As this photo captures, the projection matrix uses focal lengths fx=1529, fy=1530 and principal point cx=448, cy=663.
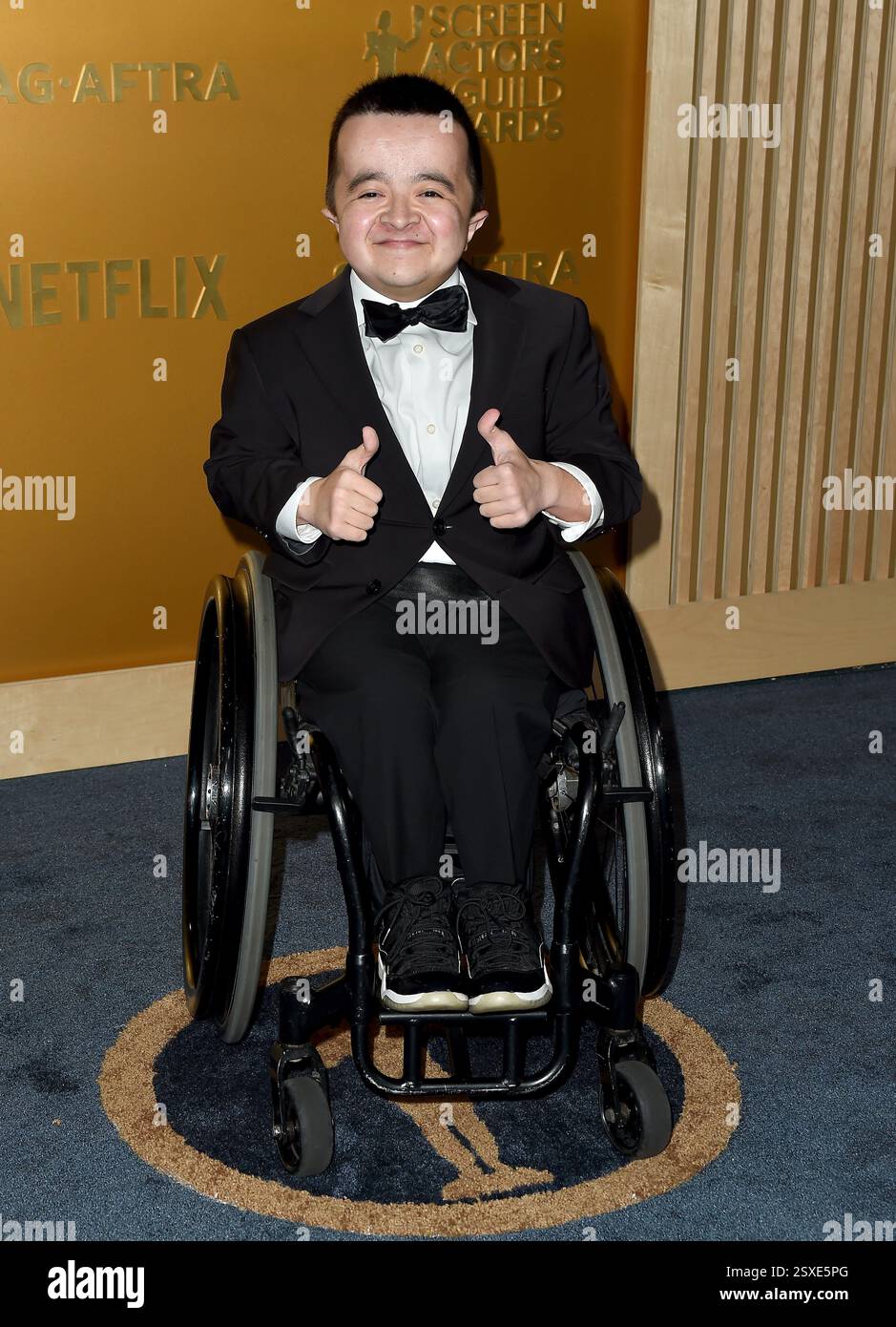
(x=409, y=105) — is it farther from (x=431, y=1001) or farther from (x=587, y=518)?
(x=431, y=1001)

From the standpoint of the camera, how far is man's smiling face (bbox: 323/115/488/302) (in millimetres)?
1763

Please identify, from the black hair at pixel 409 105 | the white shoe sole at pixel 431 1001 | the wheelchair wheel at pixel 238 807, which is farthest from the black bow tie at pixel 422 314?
the white shoe sole at pixel 431 1001

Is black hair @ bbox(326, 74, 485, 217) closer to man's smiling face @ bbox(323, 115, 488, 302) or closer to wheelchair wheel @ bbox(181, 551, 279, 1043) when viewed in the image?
man's smiling face @ bbox(323, 115, 488, 302)

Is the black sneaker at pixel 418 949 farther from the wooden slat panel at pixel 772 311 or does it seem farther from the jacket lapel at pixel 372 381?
the wooden slat panel at pixel 772 311

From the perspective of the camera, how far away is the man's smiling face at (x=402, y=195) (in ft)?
5.78

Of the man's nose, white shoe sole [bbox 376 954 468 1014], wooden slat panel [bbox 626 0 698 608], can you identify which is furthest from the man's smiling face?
wooden slat panel [bbox 626 0 698 608]

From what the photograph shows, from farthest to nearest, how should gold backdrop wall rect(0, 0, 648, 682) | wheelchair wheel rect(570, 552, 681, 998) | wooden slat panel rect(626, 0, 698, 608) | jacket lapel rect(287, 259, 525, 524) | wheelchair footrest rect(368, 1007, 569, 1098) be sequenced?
1. wooden slat panel rect(626, 0, 698, 608)
2. gold backdrop wall rect(0, 0, 648, 682)
3. jacket lapel rect(287, 259, 525, 524)
4. wheelchair wheel rect(570, 552, 681, 998)
5. wheelchair footrest rect(368, 1007, 569, 1098)

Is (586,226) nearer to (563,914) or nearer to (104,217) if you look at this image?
(104,217)

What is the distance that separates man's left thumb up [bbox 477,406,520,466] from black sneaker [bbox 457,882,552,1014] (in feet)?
1.56

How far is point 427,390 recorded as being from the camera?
73.4 inches

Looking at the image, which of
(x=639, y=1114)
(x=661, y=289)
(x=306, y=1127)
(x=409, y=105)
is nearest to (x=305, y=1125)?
(x=306, y=1127)

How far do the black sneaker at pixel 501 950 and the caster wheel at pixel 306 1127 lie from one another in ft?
0.71

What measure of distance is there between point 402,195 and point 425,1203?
3.71ft

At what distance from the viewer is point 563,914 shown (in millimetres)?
1649
